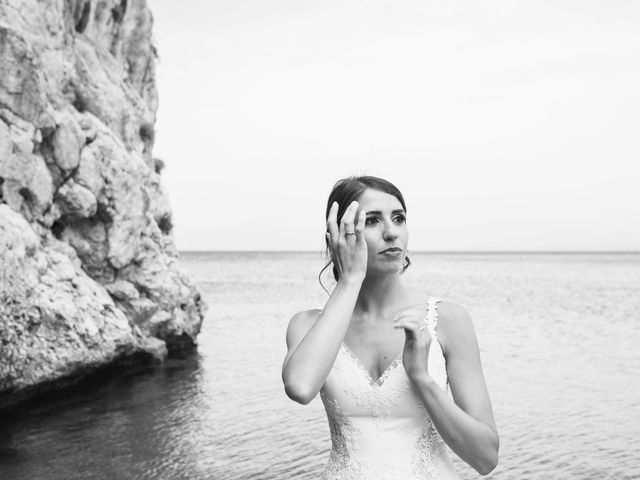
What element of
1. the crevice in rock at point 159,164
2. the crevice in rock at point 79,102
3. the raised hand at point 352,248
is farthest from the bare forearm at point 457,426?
the crevice in rock at point 159,164

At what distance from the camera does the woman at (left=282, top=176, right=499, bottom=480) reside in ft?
8.23

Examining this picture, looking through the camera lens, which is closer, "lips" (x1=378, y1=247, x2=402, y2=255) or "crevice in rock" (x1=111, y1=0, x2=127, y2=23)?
"lips" (x1=378, y1=247, x2=402, y2=255)

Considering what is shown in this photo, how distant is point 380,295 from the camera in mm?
Result: 3074

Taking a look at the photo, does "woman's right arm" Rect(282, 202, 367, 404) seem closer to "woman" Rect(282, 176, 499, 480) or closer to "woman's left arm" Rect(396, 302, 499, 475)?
"woman" Rect(282, 176, 499, 480)

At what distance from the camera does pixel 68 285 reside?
52.9ft

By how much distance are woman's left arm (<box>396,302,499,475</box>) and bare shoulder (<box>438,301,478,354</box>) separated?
0.01 meters

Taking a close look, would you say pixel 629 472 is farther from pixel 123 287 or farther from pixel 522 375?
pixel 123 287

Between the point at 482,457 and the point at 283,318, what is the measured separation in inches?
1397

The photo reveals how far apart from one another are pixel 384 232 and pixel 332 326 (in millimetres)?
576

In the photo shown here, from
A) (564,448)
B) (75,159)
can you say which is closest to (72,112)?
(75,159)

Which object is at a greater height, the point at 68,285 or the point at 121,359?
the point at 68,285

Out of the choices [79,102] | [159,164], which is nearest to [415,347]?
[79,102]

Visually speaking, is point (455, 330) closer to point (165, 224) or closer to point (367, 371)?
point (367, 371)

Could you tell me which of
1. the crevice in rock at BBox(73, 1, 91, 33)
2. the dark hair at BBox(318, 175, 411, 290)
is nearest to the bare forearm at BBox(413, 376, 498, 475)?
the dark hair at BBox(318, 175, 411, 290)
